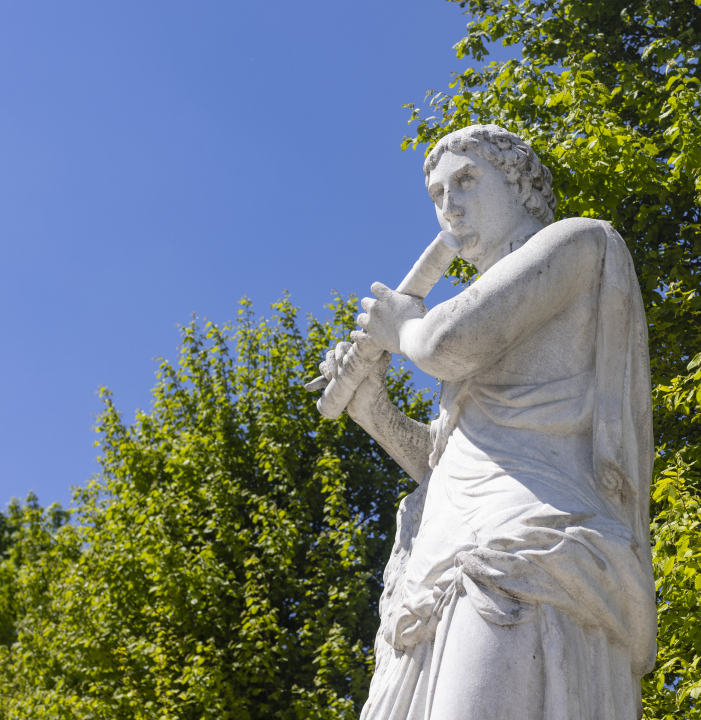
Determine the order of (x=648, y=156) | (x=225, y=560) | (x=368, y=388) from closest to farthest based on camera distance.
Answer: (x=368, y=388) < (x=648, y=156) < (x=225, y=560)

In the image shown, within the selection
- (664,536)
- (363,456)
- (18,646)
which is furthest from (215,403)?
(664,536)

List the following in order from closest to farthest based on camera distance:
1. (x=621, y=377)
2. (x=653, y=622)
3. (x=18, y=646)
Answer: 1. (x=653, y=622)
2. (x=621, y=377)
3. (x=18, y=646)

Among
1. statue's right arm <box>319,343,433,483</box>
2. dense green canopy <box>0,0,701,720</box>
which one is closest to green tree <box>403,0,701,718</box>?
dense green canopy <box>0,0,701,720</box>

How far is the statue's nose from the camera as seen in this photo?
3.51m

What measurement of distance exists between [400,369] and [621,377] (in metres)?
12.7

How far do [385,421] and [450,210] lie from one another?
84 centimetres

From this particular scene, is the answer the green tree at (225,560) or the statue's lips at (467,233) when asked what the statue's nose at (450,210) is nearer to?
the statue's lips at (467,233)

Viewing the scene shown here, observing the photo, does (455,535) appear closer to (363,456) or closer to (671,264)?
(671,264)

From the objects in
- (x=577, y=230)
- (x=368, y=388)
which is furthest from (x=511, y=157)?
(x=368, y=388)

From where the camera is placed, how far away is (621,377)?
308 centimetres

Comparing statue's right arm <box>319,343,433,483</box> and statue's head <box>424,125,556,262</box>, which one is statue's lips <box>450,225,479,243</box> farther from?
statue's right arm <box>319,343,433,483</box>

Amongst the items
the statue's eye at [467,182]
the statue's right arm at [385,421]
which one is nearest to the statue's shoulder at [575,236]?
the statue's eye at [467,182]

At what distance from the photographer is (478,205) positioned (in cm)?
351

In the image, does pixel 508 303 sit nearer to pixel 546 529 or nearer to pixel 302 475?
pixel 546 529
